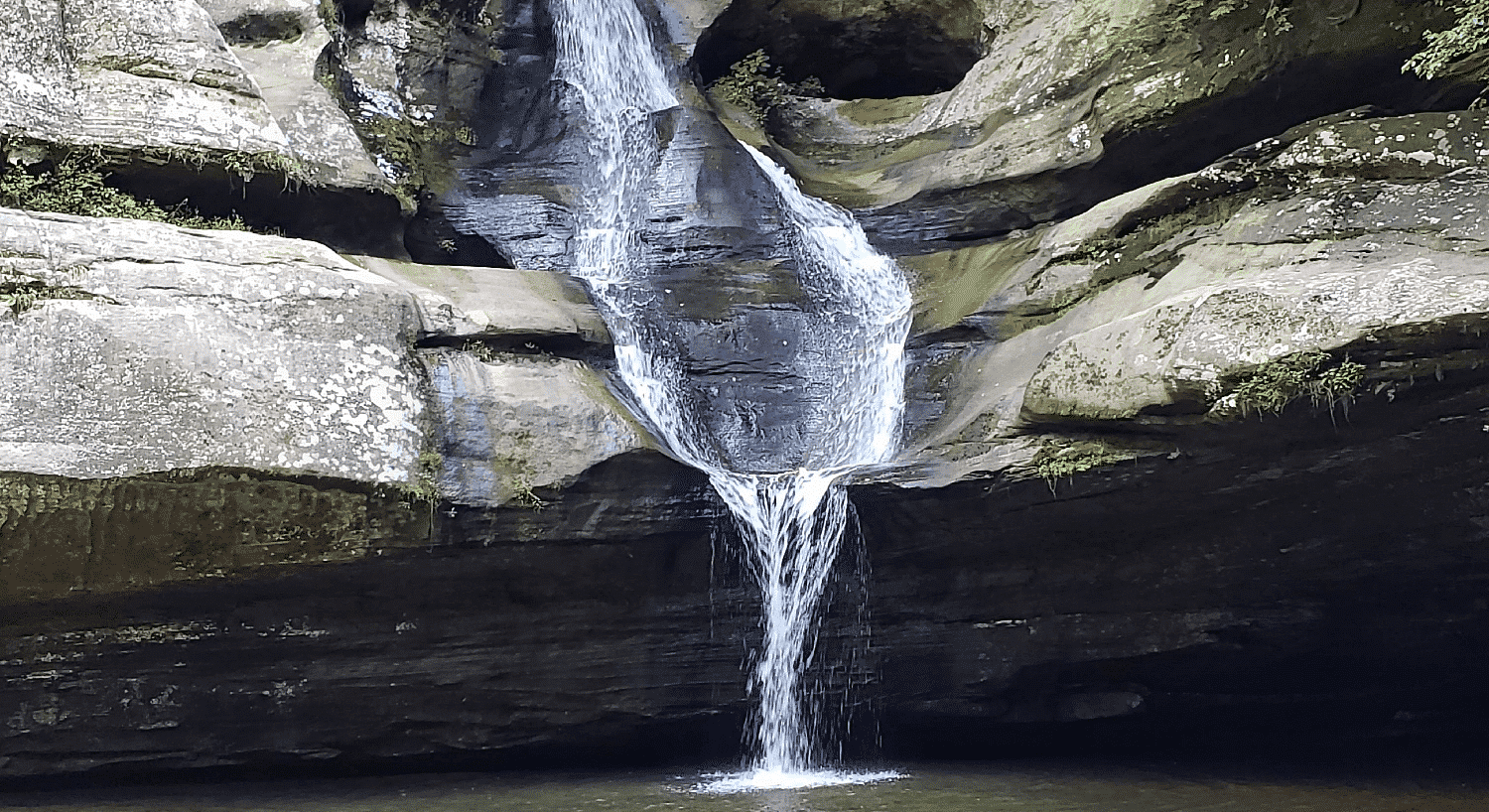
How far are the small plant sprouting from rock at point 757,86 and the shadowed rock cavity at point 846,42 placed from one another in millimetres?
110

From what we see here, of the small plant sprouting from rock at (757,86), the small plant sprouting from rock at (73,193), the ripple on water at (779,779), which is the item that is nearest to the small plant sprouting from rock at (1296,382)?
the ripple on water at (779,779)

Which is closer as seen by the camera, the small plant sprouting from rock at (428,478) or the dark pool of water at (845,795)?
the dark pool of water at (845,795)

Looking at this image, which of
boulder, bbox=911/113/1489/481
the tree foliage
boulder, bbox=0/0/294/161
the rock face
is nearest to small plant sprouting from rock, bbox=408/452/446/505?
the rock face

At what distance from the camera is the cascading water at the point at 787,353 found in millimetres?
7703

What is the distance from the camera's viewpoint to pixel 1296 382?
6.09 m

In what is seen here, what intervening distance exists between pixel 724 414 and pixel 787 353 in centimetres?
80

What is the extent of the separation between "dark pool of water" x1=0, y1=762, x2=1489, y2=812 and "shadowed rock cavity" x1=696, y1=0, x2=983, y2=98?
7.86m

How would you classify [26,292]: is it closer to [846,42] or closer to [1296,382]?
[1296,382]

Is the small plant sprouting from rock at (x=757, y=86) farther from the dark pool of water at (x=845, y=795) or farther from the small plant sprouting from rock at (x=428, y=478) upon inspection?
the dark pool of water at (x=845, y=795)

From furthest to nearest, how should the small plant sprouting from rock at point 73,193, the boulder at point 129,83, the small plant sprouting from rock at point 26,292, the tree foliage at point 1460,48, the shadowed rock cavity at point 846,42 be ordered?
the shadowed rock cavity at point 846,42, the boulder at point 129,83, the small plant sprouting from rock at point 73,193, the tree foliage at point 1460,48, the small plant sprouting from rock at point 26,292

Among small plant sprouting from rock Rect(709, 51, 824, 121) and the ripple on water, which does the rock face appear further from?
small plant sprouting from rock Rect(709, 51, 824, 121)

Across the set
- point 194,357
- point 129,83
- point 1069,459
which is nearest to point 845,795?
point 1069,459

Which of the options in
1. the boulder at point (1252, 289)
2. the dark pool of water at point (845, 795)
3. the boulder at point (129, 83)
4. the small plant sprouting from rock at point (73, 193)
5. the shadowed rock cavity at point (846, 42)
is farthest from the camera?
the shadowed rock cavity at point (846, 42)

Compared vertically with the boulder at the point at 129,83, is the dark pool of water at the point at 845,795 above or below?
below
